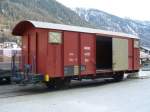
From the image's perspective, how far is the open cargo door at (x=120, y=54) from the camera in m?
21.8

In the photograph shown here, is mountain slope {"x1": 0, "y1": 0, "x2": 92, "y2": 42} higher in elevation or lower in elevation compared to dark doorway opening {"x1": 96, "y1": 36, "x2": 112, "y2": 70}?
higher

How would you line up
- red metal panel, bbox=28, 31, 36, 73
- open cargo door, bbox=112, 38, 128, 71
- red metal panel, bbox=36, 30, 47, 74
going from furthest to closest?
open cargo door, bbox=112, 38, 128, 71
red metal panel, bbox=28, 31, 36, 73
red metal panel, bbox=36, 30, 47, 74

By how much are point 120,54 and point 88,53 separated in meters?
3.52

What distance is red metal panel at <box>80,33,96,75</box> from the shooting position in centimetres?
1902

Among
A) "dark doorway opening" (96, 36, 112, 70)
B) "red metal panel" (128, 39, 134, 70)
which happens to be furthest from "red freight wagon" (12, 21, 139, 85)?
"red metal panel" (128, 39, 134, 70)

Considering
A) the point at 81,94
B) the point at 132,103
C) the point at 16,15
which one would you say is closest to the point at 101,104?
the point at 132,103

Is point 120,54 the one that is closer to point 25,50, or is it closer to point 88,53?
point 88,53

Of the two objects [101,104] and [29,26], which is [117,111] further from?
[29,26]

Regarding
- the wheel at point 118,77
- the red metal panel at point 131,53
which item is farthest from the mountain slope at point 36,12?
the wheel at point 118,77

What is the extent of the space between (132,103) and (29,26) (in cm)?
691

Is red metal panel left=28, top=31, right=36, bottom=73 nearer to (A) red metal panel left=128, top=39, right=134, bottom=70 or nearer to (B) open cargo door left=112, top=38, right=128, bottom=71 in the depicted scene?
(B) open cargo door left=112, top=38, right=128, bottom=71

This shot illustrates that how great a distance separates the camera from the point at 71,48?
18.2 meters

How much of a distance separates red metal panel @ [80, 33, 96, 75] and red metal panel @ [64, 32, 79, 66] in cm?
50

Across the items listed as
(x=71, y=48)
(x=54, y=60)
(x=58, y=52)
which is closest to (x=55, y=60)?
Result: (x=54, y=60)
